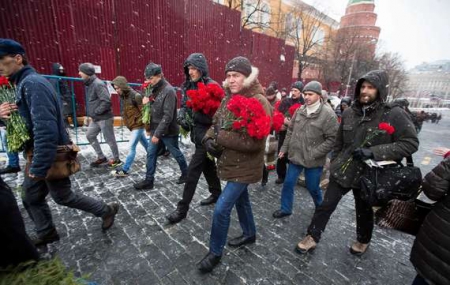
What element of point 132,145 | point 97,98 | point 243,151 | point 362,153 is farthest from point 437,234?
point 97,98

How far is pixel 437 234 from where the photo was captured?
179cm

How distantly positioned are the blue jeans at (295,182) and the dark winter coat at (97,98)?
4.04m

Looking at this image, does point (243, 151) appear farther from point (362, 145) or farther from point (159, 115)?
point (159, 115)

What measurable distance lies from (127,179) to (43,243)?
210 cm

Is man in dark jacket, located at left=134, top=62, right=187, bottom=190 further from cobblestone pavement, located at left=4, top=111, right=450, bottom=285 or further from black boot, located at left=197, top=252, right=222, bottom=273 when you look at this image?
black boot, located at left=197, top=252, right=222, bottom=273

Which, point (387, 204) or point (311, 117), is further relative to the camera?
point (311, 117)

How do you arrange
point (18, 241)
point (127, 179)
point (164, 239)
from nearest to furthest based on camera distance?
point (18, 241), point (164, 239), point (127, 179)

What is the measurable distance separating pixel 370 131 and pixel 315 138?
0.86 meters

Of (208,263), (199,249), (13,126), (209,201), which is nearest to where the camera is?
(13,126)

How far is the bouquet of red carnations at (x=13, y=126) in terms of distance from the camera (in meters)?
2.36

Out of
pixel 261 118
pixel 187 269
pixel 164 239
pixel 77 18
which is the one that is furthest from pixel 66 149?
pixel 77 18

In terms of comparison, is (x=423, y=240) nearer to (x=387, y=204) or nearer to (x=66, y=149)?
(x=387, y=204)

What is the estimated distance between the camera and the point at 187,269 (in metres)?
2.57

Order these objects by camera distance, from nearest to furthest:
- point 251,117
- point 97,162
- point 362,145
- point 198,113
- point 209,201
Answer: point 251,117
point 362,145
point 198,113
point 209,201
point 97,162
